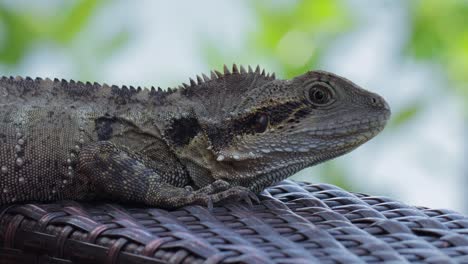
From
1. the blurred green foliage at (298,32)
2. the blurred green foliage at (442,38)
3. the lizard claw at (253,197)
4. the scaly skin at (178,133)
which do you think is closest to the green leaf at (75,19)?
the blurred green foliage at (298,32)

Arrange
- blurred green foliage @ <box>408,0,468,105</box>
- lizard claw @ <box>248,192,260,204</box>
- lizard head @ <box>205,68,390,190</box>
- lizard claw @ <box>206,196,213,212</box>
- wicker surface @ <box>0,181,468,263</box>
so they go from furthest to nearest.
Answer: blurred green foliage @ <box>408,0,468,105</box> → lizard head @ <box>205,68,390,190</box> → lizard claw @ <box>248,192,260,204</box> → lizard claw @ <box>206,196,213,212</box> → wicker surface @ <box>0,181,468,263</box>

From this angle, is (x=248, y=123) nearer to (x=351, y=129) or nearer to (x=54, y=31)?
(x=351, y=129)

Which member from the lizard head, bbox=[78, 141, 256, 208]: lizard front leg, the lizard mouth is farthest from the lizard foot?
the lizard mouth

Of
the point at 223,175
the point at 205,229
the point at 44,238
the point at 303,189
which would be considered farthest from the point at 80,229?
the point at 303,189

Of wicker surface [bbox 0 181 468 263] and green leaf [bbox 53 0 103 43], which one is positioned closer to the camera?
wicker surface [bbox 0 181 468 263]

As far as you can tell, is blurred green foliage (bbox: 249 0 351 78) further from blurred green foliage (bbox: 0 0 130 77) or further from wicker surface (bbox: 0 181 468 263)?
wicker surface (bbox: 0 181 468 263)

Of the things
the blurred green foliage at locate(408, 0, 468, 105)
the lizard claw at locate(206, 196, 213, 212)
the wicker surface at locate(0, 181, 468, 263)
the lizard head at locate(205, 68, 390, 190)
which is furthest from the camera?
the blurred green foliage at locate(408, 0, 468, 105)

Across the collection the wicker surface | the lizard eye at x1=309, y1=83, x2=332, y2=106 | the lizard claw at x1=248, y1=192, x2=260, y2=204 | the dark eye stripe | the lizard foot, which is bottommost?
the wicker surface
